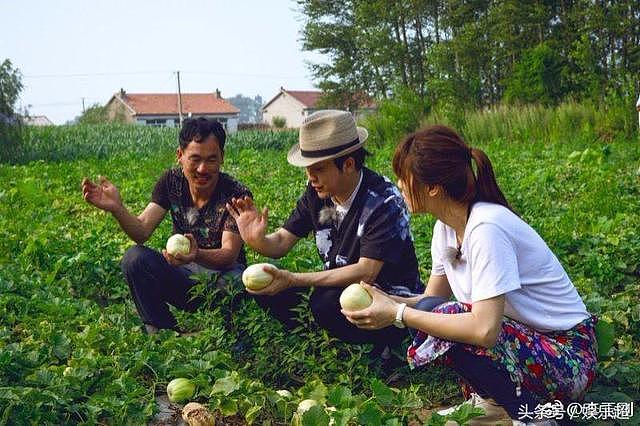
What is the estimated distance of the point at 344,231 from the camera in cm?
362

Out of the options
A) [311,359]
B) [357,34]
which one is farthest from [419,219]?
[357,34]

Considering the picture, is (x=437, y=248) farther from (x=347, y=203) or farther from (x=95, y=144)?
(x=95, y=144)

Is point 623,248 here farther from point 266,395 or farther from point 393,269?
point 266,395

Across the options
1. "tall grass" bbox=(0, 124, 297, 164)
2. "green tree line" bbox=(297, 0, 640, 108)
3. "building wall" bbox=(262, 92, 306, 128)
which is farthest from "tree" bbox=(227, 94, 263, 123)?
"tall grass" bbox=(0, 124, 297, 164)

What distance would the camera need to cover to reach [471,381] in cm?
284

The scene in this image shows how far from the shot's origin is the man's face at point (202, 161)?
3.97m

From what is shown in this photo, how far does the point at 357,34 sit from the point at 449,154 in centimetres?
3860

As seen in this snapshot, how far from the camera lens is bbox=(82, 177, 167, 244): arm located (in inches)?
156

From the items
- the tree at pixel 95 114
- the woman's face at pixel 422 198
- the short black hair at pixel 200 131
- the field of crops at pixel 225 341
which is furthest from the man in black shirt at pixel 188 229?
the tree at pixel 95 114

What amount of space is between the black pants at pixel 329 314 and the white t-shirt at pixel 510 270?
0.60 metres

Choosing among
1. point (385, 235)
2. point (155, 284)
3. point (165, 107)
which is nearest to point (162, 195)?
point (155, 284)

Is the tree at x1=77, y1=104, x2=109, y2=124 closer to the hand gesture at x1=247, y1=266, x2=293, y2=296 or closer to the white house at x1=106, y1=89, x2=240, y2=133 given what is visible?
the white house at x1=106, y1=89, x2=240, y2=133

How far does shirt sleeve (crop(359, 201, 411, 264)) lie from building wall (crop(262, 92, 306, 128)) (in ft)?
223

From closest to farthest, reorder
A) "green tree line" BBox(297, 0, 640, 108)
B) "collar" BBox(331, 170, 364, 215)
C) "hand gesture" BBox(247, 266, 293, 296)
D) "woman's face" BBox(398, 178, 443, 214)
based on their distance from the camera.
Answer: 1. "woman's face" BBox(398, 178, 443, 214)
2. "hand gesture" BBox(247, 266, 293, 296)
3. "collar" BBox(331, 170, 364, 215)
4. "green tree line" BBox(297, 0, 640, 108)
